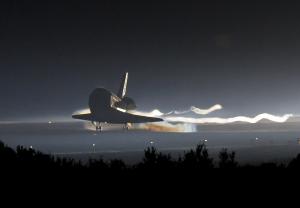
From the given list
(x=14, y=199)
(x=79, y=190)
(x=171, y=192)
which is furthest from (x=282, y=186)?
(x=14, y=199)

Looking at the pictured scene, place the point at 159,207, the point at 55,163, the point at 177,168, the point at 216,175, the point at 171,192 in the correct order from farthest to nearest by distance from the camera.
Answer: the point at 55,163 → the point at 177,168 → the point at 216,175 → the point at 171,192 → the point at 159,207

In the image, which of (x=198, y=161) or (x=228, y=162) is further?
(x=198, y=161)

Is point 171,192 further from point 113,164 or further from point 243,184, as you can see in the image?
point 113,164

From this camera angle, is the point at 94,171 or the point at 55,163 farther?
the point at 55,163

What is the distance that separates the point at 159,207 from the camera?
41.6 metres

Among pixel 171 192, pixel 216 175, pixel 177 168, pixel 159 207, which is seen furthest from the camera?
pixel 177 168

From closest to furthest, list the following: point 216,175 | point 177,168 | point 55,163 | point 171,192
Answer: point 171,192 < point 216,175 < point 177,168 < point 55,163

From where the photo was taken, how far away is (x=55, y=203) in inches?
1671

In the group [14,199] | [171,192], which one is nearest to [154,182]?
[171,192]

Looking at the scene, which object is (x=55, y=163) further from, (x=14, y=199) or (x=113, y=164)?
(x=14, y=199)

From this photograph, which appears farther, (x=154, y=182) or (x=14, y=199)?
(x=154, y=182)

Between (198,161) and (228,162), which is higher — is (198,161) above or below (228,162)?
above

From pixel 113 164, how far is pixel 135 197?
1168 centimetres

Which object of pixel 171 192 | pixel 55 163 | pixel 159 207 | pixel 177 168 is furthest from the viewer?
pixel 55 163
